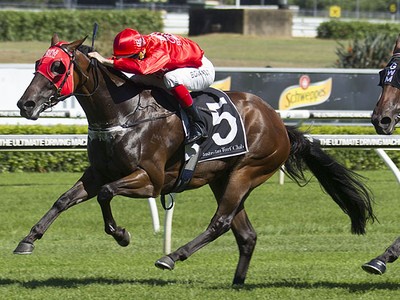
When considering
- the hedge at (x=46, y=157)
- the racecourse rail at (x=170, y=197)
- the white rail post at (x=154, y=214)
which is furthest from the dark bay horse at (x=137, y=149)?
the hedge at (x=46, y=157)

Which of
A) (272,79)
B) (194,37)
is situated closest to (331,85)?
(272,79)

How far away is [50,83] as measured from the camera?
213 inches

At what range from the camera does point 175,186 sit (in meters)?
5.91

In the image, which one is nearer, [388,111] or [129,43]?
[388,111]

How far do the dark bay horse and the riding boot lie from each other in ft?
0.24

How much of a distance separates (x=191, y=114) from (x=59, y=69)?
85cm

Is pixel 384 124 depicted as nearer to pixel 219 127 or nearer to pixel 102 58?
pixel 219 127

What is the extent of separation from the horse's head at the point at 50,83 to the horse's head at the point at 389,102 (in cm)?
172

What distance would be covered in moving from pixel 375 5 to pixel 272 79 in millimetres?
44460

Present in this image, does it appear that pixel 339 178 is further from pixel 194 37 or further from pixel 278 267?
pixel 194 37

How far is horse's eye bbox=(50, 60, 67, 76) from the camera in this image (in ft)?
17.8

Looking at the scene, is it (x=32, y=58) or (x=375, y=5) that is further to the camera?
(x=375, y=5)

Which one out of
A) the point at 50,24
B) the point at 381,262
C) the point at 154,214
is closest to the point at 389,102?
the point at 381,262

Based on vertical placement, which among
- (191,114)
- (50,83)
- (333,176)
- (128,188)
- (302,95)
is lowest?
(302,95)
